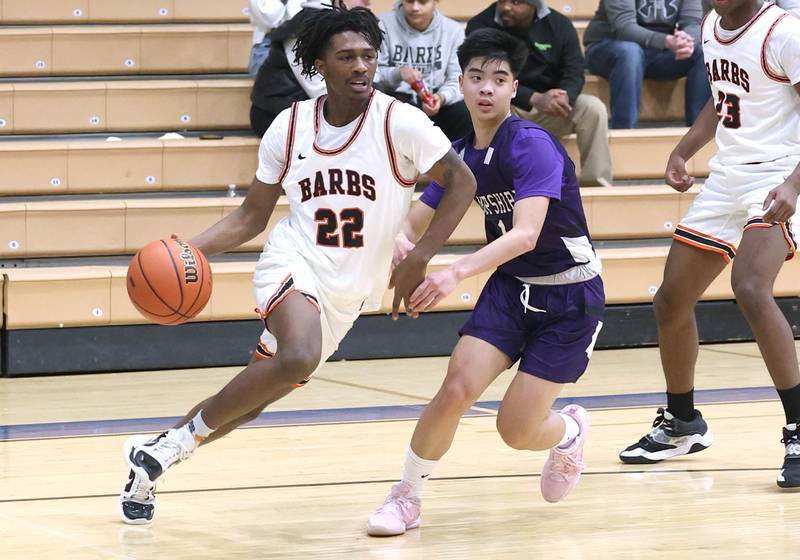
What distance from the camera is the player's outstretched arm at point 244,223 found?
4281 mm

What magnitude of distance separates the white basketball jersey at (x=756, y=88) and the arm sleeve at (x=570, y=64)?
3315mm

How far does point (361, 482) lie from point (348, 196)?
3.73 feet

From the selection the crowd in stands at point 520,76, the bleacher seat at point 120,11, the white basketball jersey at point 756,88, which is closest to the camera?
the white basketball jersey at point 756,88

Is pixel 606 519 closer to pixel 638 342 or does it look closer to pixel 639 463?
pixel 639 463

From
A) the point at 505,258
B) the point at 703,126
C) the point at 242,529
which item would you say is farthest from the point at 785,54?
the point at 242,529

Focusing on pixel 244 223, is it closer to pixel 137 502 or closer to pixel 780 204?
pixel 137 502

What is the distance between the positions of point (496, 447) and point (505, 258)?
155 centimetres

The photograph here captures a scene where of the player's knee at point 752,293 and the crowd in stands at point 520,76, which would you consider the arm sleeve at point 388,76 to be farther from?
the player's knee at point 752,293

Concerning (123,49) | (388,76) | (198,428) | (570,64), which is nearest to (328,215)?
(198,428)

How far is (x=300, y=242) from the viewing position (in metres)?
4.23

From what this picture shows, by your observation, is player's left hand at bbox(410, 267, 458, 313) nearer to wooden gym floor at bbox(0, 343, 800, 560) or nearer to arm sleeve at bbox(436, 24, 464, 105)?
wooden gym floor at bbox(0, 343, 800, 560)

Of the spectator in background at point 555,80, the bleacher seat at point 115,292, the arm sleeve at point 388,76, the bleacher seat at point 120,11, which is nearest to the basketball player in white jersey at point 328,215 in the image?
the bleacher seat at point 115,292

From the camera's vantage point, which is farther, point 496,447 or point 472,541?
point 496,447

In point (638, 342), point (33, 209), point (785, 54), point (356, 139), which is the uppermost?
point (785, 54)
